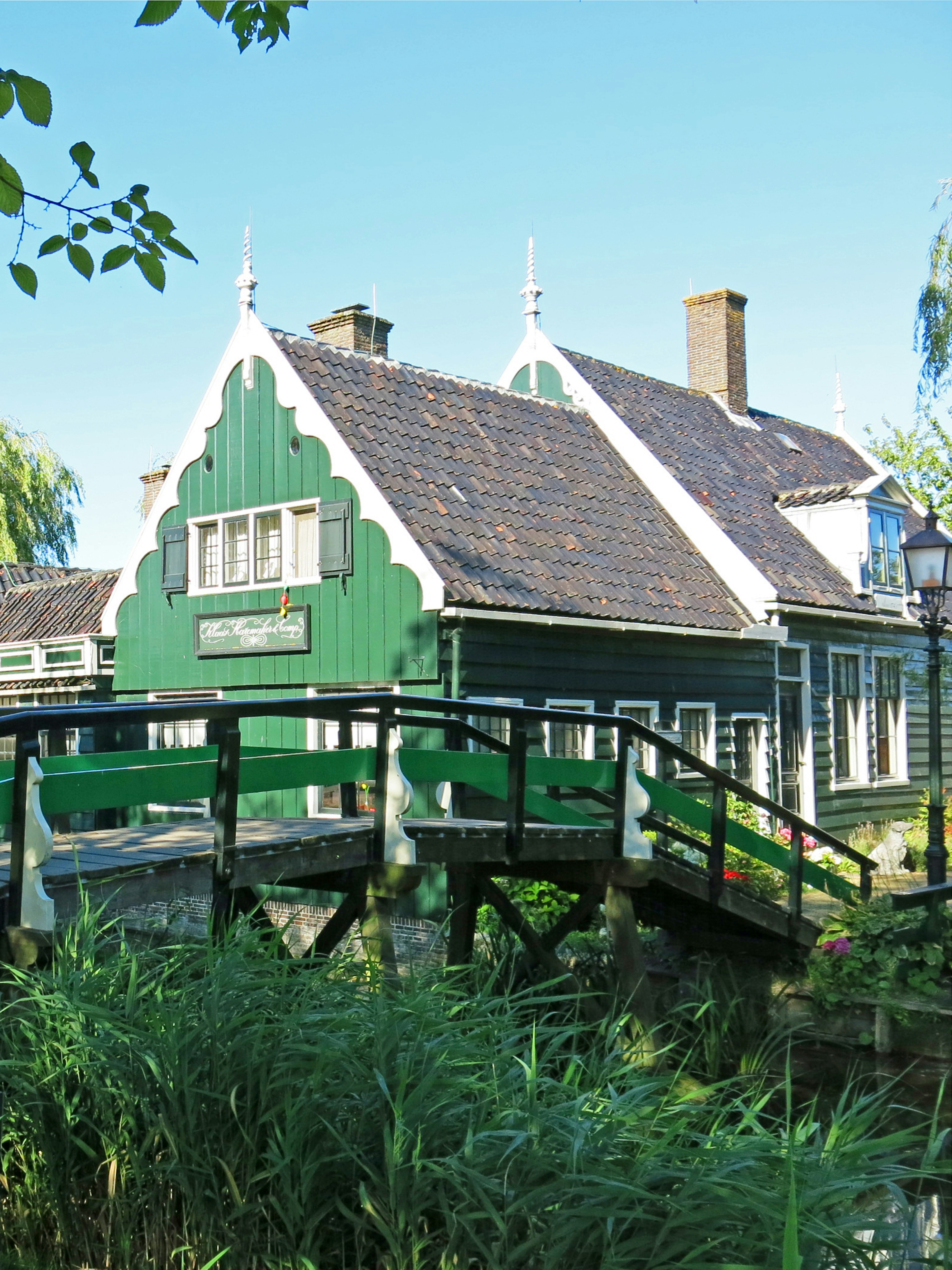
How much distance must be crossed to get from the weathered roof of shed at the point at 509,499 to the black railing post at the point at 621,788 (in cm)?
482

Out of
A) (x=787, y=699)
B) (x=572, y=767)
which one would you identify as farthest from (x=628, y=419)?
(x=572, y=767)

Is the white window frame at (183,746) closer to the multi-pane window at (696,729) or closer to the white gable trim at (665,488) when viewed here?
the multi-pane window at (696,729)

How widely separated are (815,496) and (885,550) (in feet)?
4.41

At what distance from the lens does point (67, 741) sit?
1745 cm

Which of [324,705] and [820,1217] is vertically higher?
[324,705]

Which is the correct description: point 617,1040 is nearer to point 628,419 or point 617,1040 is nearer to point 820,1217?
point 820,1217

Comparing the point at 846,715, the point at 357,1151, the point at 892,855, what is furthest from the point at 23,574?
the point at 357,1151

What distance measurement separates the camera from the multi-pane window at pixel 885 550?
779 inches

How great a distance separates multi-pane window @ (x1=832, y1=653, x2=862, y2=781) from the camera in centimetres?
1927

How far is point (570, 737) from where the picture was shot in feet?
50.4

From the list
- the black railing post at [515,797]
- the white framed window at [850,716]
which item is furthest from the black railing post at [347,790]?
the white framed window at [850,716]

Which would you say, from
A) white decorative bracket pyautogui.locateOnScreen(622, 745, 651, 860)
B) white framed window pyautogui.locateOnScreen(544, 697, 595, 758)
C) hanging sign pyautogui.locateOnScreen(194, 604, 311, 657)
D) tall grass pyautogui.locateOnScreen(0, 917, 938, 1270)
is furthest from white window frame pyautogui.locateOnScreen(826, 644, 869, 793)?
tall grass pyautogui.locateOnScreen(0, 917, 938, 1270)

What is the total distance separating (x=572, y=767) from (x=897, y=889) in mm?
6926

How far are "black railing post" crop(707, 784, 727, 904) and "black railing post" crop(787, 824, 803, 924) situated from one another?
899 millimetres
